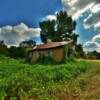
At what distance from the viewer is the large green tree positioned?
6169 cm

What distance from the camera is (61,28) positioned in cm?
6194

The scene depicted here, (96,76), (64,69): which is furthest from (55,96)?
(64,69)

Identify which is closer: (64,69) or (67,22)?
(64,69)

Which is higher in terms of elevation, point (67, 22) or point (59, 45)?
point (67, 22)

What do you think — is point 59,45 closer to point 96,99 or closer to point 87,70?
point 87,70

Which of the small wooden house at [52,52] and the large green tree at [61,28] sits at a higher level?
the large green tree at [61,28]

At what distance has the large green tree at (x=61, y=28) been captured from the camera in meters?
61.7

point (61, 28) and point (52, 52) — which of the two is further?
point (61, 28)

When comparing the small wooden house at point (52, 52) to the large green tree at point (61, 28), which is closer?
the small wooden house at point (52, 52)

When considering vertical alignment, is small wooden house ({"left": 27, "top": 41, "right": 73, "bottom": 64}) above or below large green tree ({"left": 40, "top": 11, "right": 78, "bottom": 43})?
below

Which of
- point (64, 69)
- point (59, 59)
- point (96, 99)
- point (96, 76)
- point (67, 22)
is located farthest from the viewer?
point (67, 22)

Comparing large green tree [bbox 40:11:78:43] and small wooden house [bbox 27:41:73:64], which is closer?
small wooden house [bbox 27:41:73:64]

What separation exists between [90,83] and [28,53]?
26559 millimetres

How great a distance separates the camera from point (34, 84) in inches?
785
